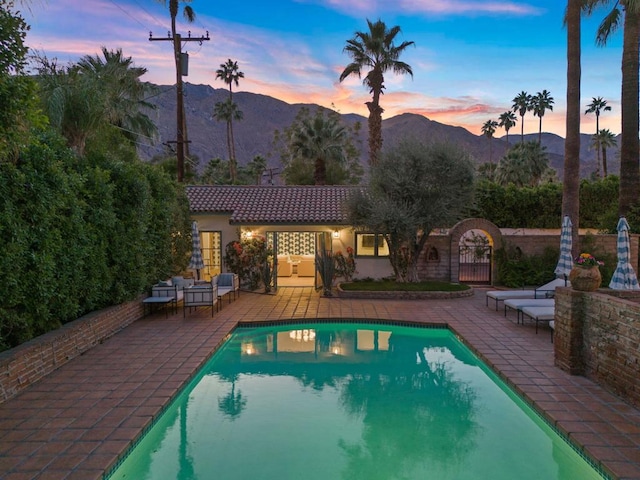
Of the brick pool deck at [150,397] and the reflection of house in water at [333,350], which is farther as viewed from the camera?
the reflection of house in water at [333,350]

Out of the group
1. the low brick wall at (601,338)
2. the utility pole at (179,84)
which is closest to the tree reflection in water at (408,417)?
the low brick wall at (601,338)

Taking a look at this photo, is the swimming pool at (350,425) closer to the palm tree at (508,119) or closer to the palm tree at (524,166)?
the palm tree at (524,166)

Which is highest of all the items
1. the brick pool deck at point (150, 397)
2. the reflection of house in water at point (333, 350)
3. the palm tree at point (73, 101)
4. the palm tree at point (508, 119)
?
the palm tree at point (508, 119)

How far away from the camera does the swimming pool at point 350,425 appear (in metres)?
5.23

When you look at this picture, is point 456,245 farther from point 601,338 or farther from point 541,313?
point 601,338

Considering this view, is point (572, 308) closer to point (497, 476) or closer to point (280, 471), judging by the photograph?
point (497, 476)

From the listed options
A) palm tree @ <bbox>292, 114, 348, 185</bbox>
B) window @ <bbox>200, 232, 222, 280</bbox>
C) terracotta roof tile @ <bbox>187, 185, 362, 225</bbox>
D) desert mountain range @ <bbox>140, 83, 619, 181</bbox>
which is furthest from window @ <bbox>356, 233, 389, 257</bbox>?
desert mountain range @ <bbox>140, 83, 619, 181</bbox>

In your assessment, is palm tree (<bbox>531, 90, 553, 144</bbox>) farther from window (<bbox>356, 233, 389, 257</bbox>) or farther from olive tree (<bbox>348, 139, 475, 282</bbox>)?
olive tree (<bbox>348, 139, 475, 282</bbox>)

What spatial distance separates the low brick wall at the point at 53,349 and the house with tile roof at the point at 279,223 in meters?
7.38

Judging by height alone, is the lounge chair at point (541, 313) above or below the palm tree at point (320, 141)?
below

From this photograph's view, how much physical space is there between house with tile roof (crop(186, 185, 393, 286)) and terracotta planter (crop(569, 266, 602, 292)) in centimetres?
979

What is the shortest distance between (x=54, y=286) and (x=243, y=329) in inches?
195

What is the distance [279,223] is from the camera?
681 inches

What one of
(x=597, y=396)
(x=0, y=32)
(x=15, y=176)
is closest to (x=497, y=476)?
(x=597, y=396)
